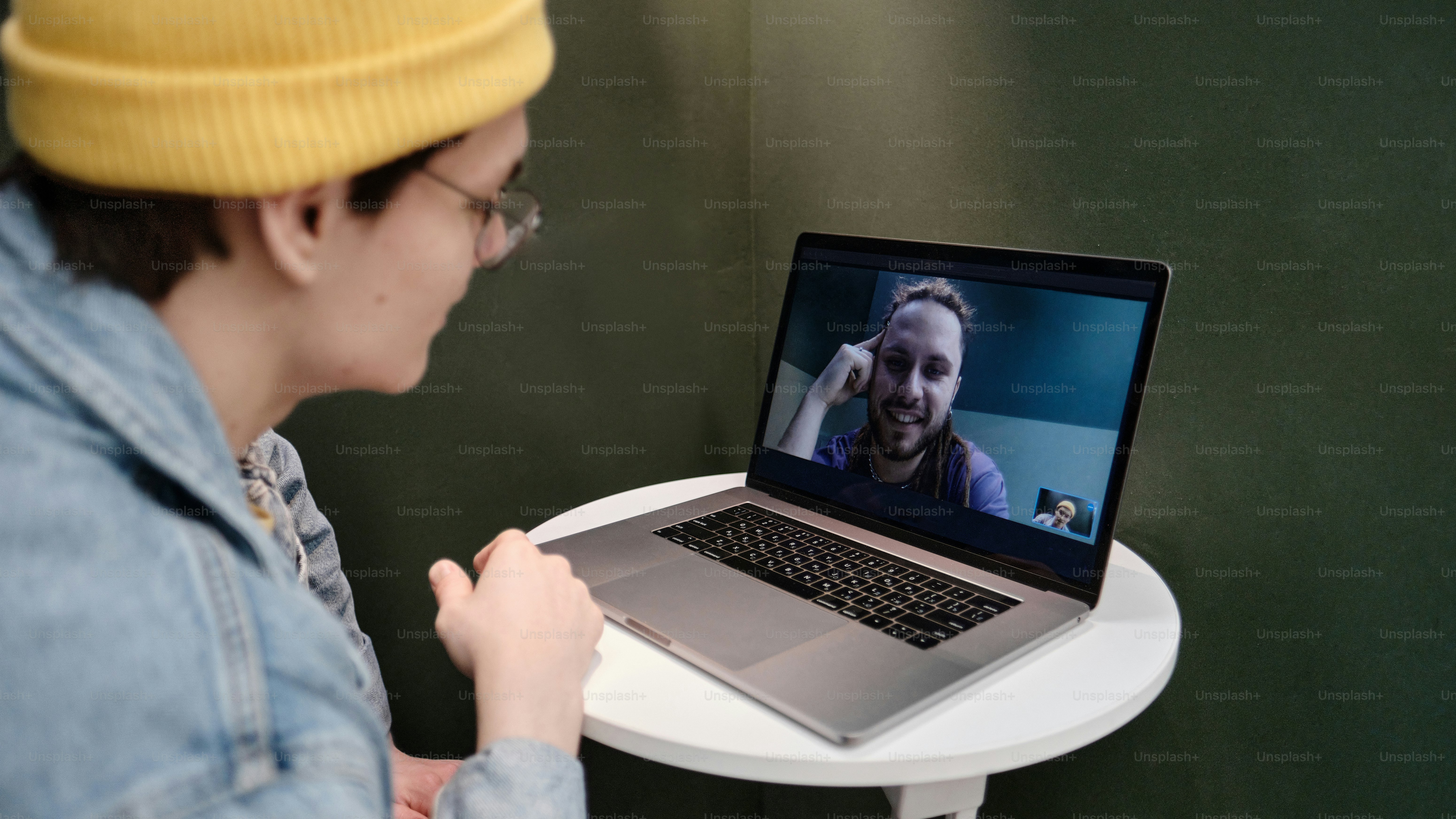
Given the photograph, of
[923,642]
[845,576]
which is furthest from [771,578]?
[923,642]

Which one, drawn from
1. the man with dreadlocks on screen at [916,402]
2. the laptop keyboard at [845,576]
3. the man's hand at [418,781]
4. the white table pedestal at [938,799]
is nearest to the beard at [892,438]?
the man with dreadlocks on screen at [916,402]

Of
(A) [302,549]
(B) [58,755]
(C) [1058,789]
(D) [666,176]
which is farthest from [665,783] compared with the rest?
(B) [58,755]

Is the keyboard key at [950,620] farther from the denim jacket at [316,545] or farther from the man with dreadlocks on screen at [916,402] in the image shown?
the denim jacket at [316,545]

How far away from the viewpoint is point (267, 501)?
0.77 m

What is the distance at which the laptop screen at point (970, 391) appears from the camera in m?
0.88

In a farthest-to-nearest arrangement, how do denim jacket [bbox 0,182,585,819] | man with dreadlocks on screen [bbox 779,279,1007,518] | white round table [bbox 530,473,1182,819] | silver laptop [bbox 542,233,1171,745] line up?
1. man with dreadlocks on screen [bbox 779,279,1007,518]
2. silver laptop [bbox 542,233,1171,745]
3. white round table [bbox 530,473,1182,819]
4. denim jacket [bbox 0,182,585,819]

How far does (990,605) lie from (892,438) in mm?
246

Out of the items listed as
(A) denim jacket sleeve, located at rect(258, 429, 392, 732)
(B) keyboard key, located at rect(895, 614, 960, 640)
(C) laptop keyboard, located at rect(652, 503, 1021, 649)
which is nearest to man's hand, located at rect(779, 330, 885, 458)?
(C) laptop keyboard, located at rect(652, 503, 1021, 649)

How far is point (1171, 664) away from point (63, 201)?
93 centimetres

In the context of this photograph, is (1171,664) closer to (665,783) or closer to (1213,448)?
(1213,448)

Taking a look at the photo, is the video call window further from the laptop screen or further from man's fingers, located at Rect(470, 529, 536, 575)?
man's fingers, located at Rect(470, 529, 536, 575)

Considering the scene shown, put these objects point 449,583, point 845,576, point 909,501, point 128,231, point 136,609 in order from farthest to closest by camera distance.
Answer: point 909,501 → point 845,576 → point 449,583 → point 128,231 → point 136,609

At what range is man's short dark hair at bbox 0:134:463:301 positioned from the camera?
0.52 m

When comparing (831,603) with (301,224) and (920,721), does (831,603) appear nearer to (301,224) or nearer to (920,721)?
(920,721)
